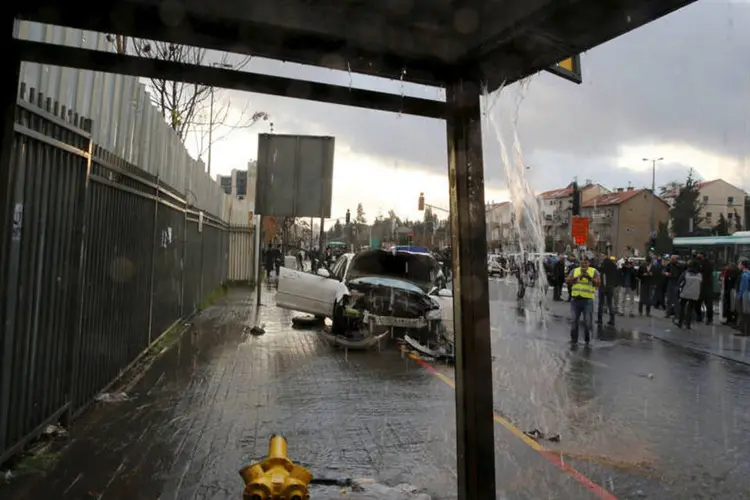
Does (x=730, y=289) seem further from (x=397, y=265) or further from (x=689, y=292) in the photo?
(x=397, y=265)

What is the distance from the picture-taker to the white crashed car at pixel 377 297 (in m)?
11.2

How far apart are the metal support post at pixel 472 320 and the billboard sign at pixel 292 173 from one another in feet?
42.9

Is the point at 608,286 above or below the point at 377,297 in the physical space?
above

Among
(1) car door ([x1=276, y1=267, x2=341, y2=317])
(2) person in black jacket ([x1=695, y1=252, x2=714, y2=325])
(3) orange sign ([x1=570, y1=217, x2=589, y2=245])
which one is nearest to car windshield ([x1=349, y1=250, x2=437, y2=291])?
(1) car door ([x1=276, y1=267, x2=341, y2=317])

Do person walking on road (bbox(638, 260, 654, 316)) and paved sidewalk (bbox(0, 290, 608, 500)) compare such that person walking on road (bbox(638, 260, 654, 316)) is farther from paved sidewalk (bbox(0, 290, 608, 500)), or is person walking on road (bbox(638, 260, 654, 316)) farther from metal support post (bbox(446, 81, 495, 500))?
metal support post (bbox(446, 81, 495, 500))

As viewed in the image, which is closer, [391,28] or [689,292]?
[391,28]

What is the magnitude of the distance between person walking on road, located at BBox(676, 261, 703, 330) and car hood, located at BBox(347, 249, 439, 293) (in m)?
7.21

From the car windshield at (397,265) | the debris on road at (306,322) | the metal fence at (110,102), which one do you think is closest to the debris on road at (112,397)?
the metal fence at (110,102)

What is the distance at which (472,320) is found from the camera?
3305 millimetres

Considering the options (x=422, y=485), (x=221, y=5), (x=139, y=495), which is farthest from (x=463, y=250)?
(x=139, y=495)

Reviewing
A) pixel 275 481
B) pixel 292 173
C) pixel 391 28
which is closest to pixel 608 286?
pixel 292 173

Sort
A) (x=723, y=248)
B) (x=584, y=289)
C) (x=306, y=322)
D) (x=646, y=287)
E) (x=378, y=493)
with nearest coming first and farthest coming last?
(x=378, y=493)
(x=584, y=289)
(x=306, y=322)
(x=646, y=287)
(x=723, y=248)

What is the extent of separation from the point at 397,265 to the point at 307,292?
2.49 metres

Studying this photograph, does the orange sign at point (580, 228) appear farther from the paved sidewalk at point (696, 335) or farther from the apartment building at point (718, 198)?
the apartment building at point (718, 198)
